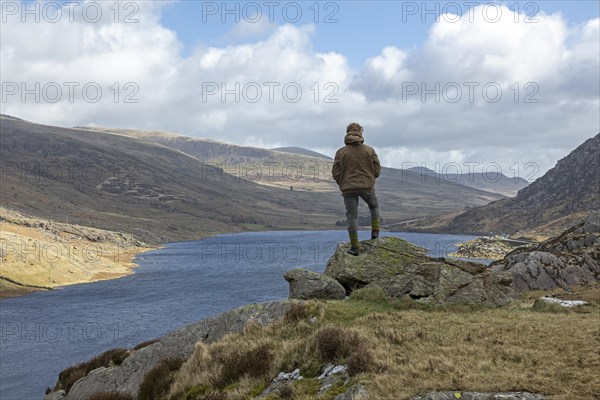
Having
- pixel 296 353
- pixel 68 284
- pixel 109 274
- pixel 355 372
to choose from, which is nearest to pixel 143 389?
pixel 296 353

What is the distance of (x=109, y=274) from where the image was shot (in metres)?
116

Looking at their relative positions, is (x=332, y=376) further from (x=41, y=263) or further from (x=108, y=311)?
(x=41, y=263)

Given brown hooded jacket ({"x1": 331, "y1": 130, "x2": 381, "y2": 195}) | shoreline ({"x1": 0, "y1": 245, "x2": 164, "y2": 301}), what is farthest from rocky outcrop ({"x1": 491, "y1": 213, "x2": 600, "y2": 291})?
shoreline ({"x1": 0, "y1": 245, "x2": 164, "y2": 301})

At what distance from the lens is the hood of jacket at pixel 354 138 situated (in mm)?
20328

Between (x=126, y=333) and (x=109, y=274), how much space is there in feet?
190

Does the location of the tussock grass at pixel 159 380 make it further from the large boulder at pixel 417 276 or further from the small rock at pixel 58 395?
the small rock at pixel 58 395

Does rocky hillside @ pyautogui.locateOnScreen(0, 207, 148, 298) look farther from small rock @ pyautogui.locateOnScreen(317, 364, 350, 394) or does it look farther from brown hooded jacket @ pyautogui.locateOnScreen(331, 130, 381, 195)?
small rock @ pyautogui.locateOnScreen(317, 364, 350, 394)

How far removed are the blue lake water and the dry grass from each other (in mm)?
37946

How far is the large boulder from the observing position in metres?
20.5

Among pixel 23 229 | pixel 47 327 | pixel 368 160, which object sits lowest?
pixel 47 327

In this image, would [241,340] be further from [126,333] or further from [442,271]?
[126,333]

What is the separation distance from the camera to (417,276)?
21250 mm

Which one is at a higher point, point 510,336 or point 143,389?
point 510,336

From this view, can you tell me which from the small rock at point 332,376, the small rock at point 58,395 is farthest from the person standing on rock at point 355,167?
the small rock at point 58,395
